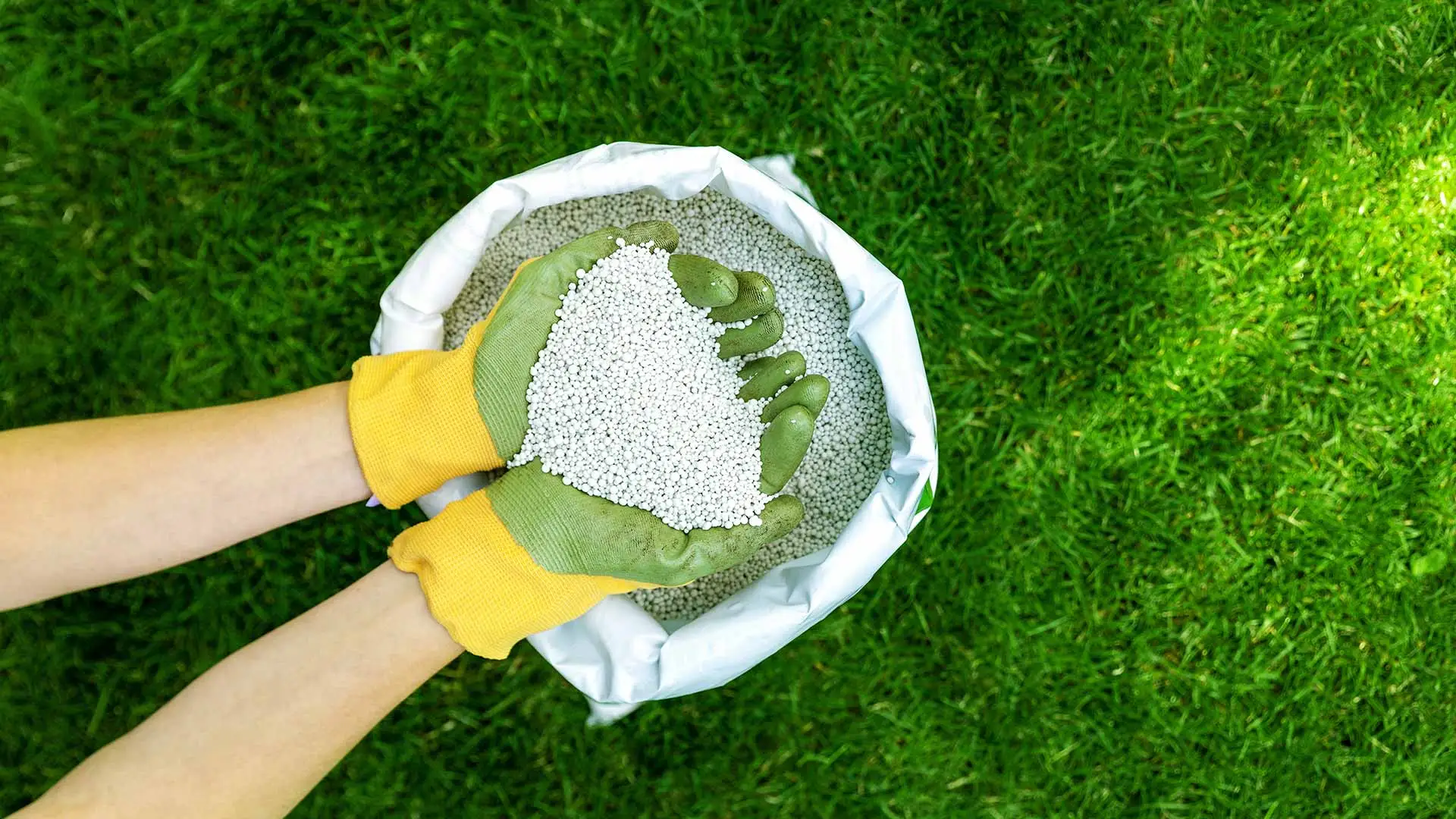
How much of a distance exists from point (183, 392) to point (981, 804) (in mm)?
1196

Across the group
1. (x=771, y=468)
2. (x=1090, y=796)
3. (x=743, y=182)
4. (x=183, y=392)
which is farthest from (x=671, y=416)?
(x=1090, y=796)

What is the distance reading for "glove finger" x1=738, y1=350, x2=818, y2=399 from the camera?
989 millimetres

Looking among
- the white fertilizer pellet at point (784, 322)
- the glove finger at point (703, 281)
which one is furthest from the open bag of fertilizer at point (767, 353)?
the glove finger at point (703, 281)

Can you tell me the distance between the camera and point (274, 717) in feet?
2.78

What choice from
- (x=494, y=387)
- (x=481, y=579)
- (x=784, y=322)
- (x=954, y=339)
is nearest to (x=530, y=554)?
(x=481, y=579)

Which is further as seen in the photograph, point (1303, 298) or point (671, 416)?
→ point (1303, 298)

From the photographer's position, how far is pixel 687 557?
94 cm

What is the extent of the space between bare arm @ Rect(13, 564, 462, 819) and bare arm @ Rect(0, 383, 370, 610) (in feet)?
0.40

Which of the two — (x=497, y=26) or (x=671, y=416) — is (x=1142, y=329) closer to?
(x=671, y=416)

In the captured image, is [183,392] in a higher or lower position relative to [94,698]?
higher

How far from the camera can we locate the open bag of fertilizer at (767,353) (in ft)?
3.22

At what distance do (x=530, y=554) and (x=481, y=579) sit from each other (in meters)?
0.05

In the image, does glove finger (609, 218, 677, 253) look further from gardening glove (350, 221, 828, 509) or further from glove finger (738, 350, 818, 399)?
glove finger (738, 350, 818, 399)

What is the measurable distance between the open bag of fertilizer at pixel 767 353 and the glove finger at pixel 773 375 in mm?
88
